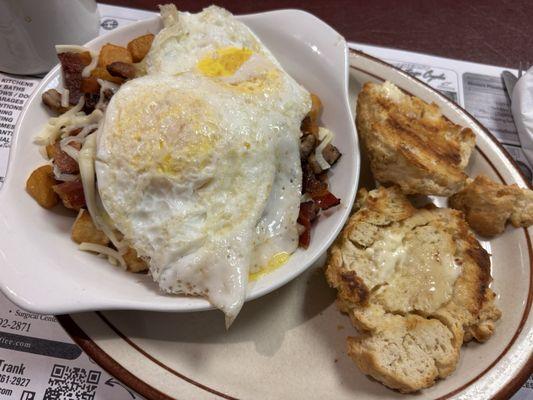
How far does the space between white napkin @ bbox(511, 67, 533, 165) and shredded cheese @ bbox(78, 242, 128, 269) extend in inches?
77.1

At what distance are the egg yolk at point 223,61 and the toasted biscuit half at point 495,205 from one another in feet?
3.25

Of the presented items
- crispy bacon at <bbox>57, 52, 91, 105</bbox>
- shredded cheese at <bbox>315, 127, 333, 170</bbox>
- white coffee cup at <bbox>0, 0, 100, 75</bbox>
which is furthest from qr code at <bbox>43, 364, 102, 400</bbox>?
white coffee cup at <bbox>0, 0, 100, 75</bbox>

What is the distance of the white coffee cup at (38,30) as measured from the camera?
1.89 m

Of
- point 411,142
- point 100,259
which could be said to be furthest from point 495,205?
point 100,259

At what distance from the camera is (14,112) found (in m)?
2.14

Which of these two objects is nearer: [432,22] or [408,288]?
[408,288]

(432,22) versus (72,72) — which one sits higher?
(72,72)

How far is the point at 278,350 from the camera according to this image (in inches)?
59.4

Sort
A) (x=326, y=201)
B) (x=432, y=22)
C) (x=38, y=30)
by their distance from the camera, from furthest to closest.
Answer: (x=432, y=22), (x=38, y=30), (x=326, y=201)

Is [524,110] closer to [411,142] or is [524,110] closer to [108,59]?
Result: [411,142]

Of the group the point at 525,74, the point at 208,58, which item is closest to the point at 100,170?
the point at 208,58

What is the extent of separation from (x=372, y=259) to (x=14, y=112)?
178 cm

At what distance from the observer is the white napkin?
2.23m

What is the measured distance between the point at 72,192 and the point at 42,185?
100 mm
